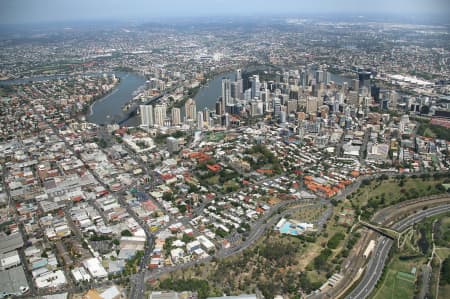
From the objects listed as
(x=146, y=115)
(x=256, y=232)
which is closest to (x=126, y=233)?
(x=256, y=232)

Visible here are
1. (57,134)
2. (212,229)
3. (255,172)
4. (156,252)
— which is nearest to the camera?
(156,252)

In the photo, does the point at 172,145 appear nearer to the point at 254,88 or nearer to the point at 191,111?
the point at 191,111

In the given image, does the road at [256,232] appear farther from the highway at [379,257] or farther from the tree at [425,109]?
the tree at [425,109]

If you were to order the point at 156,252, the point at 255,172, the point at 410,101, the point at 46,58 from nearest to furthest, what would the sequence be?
the point at 156,252, the point at 255,172, the point at 410,101, the point at 46,58

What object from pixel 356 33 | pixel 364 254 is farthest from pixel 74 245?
pixel 356 33

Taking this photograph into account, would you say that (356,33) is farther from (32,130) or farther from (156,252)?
(156,252)

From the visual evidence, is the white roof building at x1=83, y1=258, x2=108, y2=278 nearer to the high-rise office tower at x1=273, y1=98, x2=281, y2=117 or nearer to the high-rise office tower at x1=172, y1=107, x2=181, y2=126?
the high-rise office tower at x1=172, y1=107, x2=181, y2=126

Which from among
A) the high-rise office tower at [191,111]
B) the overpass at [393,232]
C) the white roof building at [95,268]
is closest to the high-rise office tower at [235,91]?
the high-rise office tower at [191,111]
